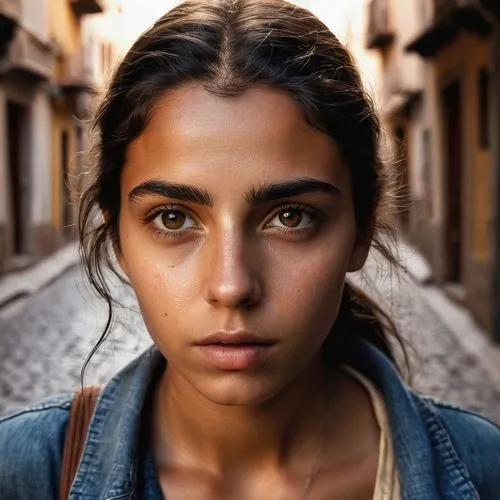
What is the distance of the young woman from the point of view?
1587mm

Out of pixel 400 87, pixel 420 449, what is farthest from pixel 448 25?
pixel 420 449

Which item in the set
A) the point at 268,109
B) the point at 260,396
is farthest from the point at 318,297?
the point at 268,109

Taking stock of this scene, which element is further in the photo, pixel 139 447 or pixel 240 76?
pixel 139 447

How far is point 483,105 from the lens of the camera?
35.0 feet

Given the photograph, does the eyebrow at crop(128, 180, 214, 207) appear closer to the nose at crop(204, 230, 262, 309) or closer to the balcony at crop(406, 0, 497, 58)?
the nose at crop(204, 230, 262, 309)

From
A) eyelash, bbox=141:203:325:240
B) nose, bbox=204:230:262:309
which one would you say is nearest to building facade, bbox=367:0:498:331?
eyelash, bbox=141:203:325:240

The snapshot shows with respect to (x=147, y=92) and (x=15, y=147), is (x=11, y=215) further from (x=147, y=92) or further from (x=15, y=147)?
(x=147, y=92)

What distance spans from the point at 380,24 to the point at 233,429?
1966cm

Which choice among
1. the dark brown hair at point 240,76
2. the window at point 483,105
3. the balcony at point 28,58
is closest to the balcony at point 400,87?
the window at point 483,105

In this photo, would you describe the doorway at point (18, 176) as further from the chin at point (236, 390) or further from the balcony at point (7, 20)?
the chin at point (236, 390)

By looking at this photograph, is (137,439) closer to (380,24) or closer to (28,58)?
(28,58)

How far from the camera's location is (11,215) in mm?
16172

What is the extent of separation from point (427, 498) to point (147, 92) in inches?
36.6

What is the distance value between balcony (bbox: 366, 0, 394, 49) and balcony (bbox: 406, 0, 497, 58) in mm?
6913
